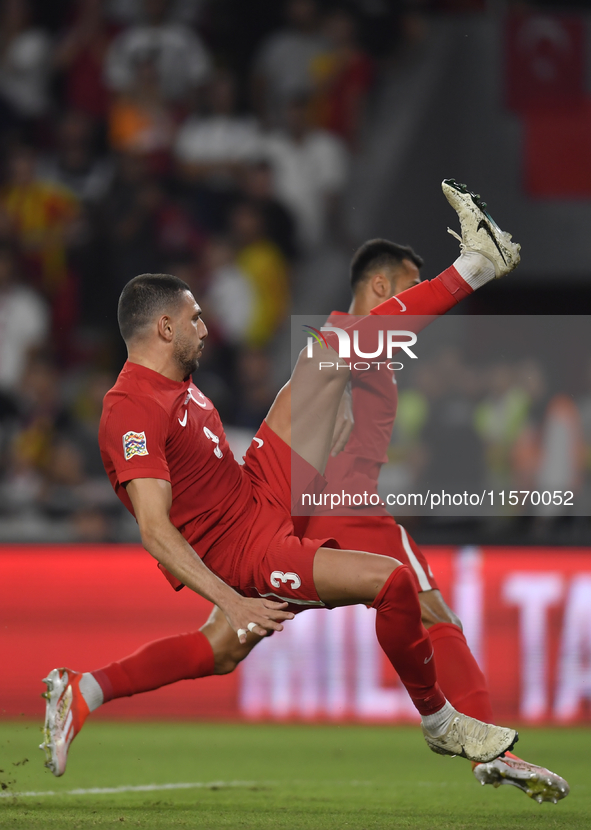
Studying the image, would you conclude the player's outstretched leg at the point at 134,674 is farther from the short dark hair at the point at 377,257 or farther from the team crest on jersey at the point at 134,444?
the short dark hair at the point at 377,257

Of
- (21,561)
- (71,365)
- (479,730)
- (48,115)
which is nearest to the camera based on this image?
(479,730)

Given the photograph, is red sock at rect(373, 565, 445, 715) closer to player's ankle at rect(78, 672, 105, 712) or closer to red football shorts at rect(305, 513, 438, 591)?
red football shorts at rect(305, 513, 438, 591)

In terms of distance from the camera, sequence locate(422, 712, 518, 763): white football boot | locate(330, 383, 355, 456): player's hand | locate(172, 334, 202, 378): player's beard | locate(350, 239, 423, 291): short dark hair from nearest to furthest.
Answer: locate(422, 712, 518, 763): white football boot
locate(172, 334, 202, 378): player's beard
locate(330, 383, 355, 456): player's hand
locate(350, 239, 423, 291): short dark hair

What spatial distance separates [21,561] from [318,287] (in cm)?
395

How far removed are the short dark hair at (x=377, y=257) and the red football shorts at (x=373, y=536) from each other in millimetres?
1080

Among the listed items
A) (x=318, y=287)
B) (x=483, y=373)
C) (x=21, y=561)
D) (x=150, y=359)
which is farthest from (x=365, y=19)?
(x=150, y=359)

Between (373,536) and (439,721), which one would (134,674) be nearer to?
(373,536)

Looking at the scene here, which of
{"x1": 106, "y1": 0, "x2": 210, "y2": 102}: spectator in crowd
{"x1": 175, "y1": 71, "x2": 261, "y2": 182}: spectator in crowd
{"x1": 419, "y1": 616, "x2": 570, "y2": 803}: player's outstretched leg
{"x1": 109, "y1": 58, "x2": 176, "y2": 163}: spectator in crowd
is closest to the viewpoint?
{"x1": 419, "y1": 616, "x2": 570, "y2": 803}: player's outstretched leg

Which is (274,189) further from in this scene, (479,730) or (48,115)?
(479,730)

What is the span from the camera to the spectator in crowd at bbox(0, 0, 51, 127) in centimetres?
1162

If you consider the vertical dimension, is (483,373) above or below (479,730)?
above

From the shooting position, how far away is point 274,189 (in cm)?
1096

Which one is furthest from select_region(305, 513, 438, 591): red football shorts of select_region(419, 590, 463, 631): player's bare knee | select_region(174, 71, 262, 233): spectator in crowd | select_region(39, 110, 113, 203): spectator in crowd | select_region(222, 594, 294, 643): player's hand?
select_region(39, 110, 113, 203): spectator in crowd

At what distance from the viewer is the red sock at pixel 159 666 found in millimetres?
5070
